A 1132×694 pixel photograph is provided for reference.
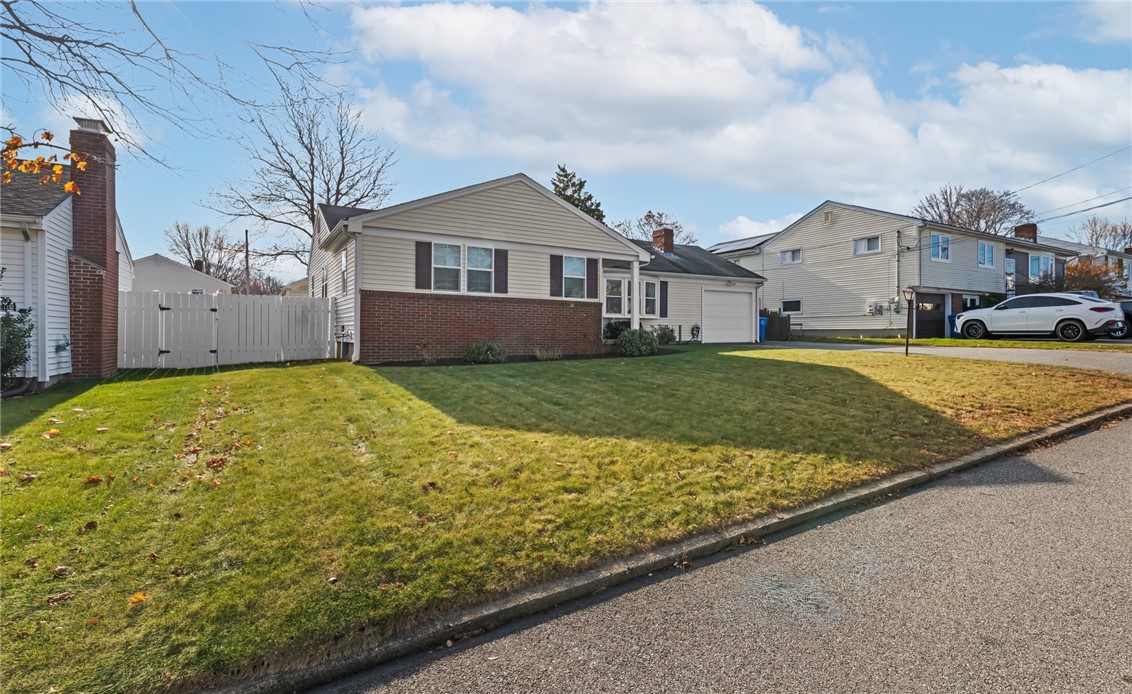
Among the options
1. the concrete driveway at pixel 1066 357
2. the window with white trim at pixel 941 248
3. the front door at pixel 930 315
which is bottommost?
the concrete driveway at pixel 1066 357

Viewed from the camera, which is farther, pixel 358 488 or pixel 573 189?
pixel 573 189

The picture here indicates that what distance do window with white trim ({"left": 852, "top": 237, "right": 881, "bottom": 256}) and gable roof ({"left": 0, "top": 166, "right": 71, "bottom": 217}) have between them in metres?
29.0

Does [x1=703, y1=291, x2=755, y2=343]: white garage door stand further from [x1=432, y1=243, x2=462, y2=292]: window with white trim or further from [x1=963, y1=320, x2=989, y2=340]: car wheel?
[x1=432, y1=243, x2=462, y2=292]: window with white trim

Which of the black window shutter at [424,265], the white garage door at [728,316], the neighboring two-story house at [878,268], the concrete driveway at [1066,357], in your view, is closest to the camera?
the concrete driveway at [1066,357]

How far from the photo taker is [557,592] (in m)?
3.23

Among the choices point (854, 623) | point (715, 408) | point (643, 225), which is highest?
point (643, 225)

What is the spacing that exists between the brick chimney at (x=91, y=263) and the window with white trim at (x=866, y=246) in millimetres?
28536

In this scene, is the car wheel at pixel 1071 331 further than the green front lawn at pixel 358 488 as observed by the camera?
Yes

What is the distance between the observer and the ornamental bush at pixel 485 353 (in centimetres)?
1341

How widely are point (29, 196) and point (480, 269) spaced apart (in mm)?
8798

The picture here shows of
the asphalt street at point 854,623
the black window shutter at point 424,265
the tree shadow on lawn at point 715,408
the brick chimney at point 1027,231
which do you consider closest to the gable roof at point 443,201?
the black window shutter at point 424,265

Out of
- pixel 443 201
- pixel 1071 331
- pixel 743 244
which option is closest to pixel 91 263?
pixel 443 201

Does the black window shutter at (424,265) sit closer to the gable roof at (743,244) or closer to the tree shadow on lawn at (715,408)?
the tree shadow on lawn at (715,408)

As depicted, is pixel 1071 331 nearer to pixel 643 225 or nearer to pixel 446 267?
pixel 446 267
